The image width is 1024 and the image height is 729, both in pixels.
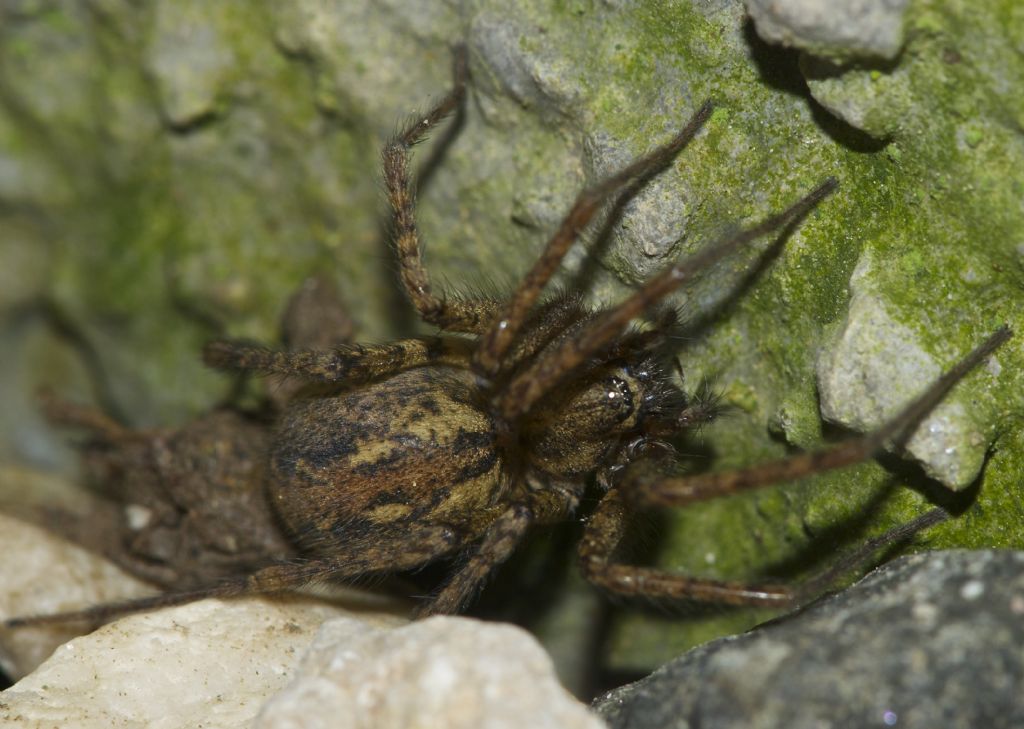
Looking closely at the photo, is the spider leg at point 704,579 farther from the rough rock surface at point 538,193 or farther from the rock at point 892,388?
the rock at point 892,388

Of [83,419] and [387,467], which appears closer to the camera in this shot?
[387,467]

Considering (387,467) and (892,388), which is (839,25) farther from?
(387,467)

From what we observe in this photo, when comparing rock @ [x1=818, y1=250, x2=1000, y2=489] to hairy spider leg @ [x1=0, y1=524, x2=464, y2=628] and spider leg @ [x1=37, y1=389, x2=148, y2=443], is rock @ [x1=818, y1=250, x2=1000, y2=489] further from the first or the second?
spider leg @ [x1=37, y1=389, x2=148, y2=443]

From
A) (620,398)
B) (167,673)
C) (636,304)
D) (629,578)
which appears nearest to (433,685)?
(629,578)

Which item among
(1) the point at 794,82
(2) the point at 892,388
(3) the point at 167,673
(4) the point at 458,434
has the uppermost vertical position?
(1) the point at 794,82

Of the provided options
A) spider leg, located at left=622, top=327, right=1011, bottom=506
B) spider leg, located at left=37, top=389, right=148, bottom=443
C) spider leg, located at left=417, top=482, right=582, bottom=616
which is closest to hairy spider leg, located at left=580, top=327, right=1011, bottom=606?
spider leg, located at left=622, top=327, right=1011, bottom=506

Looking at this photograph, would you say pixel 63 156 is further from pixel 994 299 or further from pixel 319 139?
pixel 994 299
